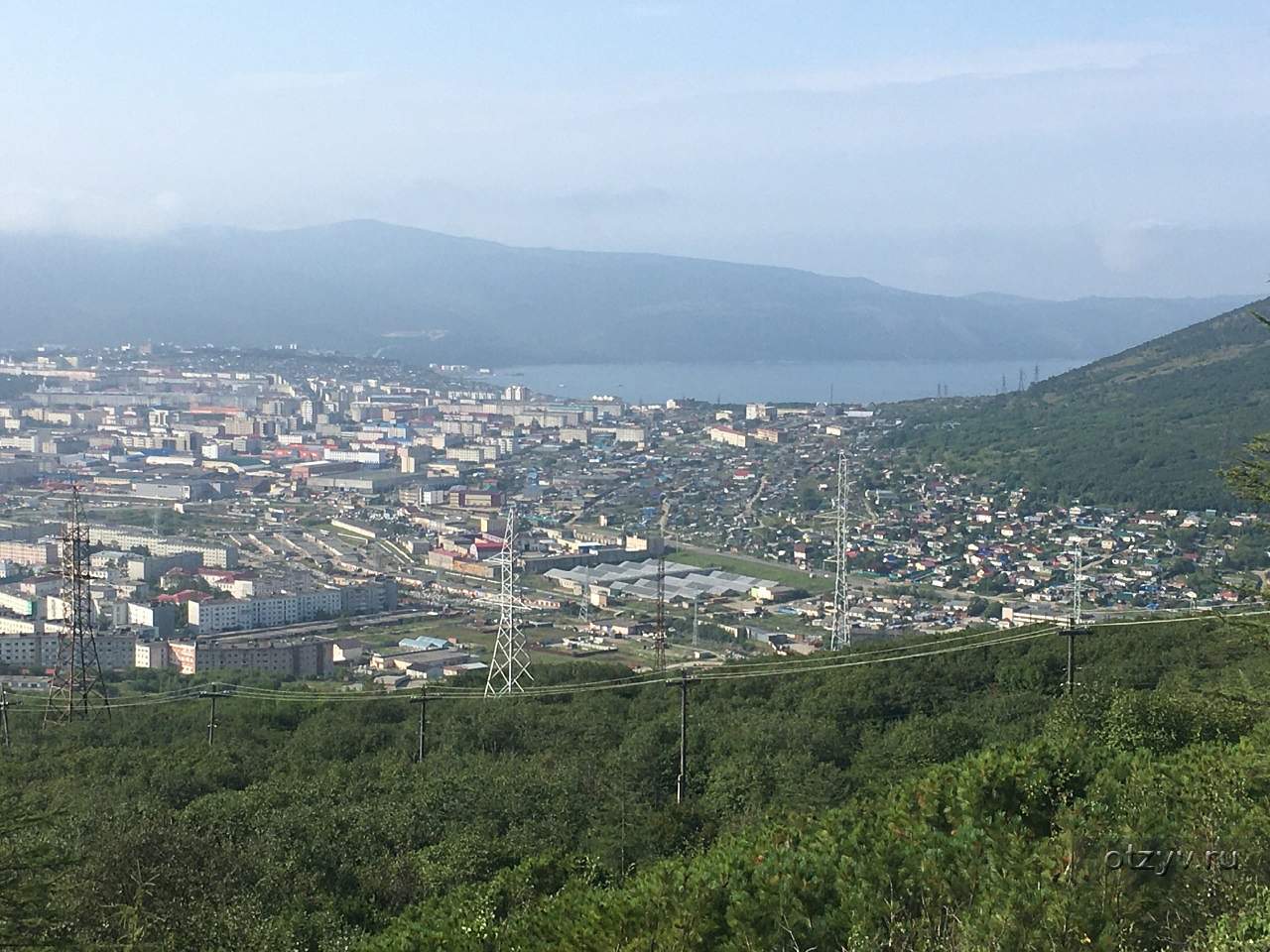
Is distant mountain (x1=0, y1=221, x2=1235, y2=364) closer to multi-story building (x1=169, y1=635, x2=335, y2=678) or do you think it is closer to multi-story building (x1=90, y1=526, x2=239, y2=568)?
multi-story building (x1=90, y1=526, x2=239, y2=568)

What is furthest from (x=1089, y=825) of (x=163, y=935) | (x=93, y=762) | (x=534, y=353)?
(x=534, y=353)

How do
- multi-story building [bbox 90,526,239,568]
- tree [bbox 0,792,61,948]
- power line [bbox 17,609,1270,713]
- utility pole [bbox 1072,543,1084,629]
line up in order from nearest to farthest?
1. tree [bbox 0,792,61,948]
2. power line [bbox 17,609,1270,713]
3. utility pole [bbox 1072,543,1084,629]
4. multi-story building [bbox 90,526,239,568]

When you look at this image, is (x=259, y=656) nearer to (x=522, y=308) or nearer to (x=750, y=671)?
(x=750, y=671)

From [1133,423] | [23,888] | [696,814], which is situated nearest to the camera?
[23,888]

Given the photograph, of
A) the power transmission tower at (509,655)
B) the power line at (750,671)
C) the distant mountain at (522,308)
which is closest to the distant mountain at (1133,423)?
the power line at (750,671)

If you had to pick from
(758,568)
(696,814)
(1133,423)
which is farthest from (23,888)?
(1133,423)

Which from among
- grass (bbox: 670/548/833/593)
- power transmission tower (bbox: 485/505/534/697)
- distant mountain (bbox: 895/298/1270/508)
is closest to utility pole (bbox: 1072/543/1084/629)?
distant mountain (bbox: 895/298/1270/508)

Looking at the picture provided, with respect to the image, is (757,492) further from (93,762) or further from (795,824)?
Result: (795,824)
